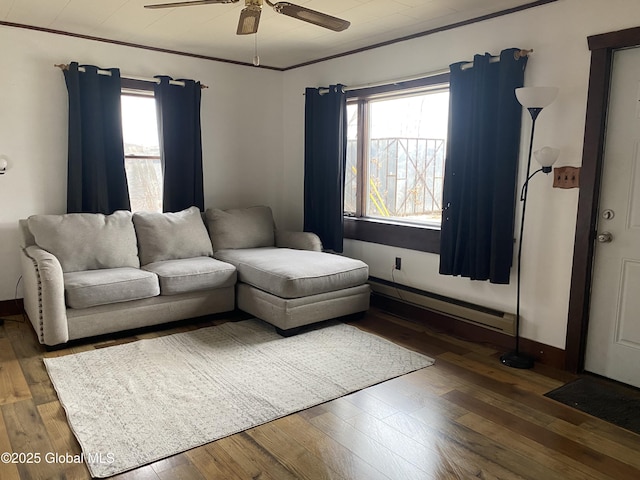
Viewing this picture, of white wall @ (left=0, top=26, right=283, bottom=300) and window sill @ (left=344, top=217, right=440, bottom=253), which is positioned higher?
white wall @ (left=0, top=26, right=283, bottom=300)

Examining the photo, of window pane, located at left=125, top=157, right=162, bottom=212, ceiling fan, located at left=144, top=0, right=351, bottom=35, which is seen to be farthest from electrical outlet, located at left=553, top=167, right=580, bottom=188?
window pane, located at left=125, top=157, right=162, bottom=212

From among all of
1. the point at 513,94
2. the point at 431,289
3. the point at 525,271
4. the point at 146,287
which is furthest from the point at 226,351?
the point at 513,94

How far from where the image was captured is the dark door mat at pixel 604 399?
2510 millimetres

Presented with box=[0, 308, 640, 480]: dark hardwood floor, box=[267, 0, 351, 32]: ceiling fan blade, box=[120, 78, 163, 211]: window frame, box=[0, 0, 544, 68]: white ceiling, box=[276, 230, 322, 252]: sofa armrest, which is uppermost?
box=[0, 0, 544, 68]: white ceiling

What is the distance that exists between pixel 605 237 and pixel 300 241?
8.20 ft

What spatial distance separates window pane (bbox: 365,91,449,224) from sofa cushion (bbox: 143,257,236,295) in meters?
1.48

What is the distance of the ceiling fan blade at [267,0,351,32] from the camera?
2467mm

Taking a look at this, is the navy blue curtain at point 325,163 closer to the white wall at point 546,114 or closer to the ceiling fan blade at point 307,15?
the white wall at point 546,114

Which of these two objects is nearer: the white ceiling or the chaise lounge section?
the white ceiling

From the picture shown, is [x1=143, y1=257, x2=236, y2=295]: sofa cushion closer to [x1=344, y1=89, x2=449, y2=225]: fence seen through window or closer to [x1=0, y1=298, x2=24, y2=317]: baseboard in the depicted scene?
[x1=0, y1=298, x2=24, y2=317]: baseboard

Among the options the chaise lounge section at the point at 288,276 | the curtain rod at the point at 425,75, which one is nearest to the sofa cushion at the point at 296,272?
the chaise lounge section at the point at 288,276

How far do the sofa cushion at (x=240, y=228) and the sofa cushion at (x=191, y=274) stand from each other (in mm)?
420

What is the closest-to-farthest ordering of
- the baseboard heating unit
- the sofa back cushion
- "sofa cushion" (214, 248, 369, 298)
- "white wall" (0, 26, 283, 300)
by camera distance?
the baseboard heating unit < "sofa cushion" (214, 248, 369, 298) < "white wall" (0, 26, 283, 300) < the sofa back cushion

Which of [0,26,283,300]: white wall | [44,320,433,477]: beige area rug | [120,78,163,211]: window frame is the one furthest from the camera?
[120,78,163,211]: window frame
